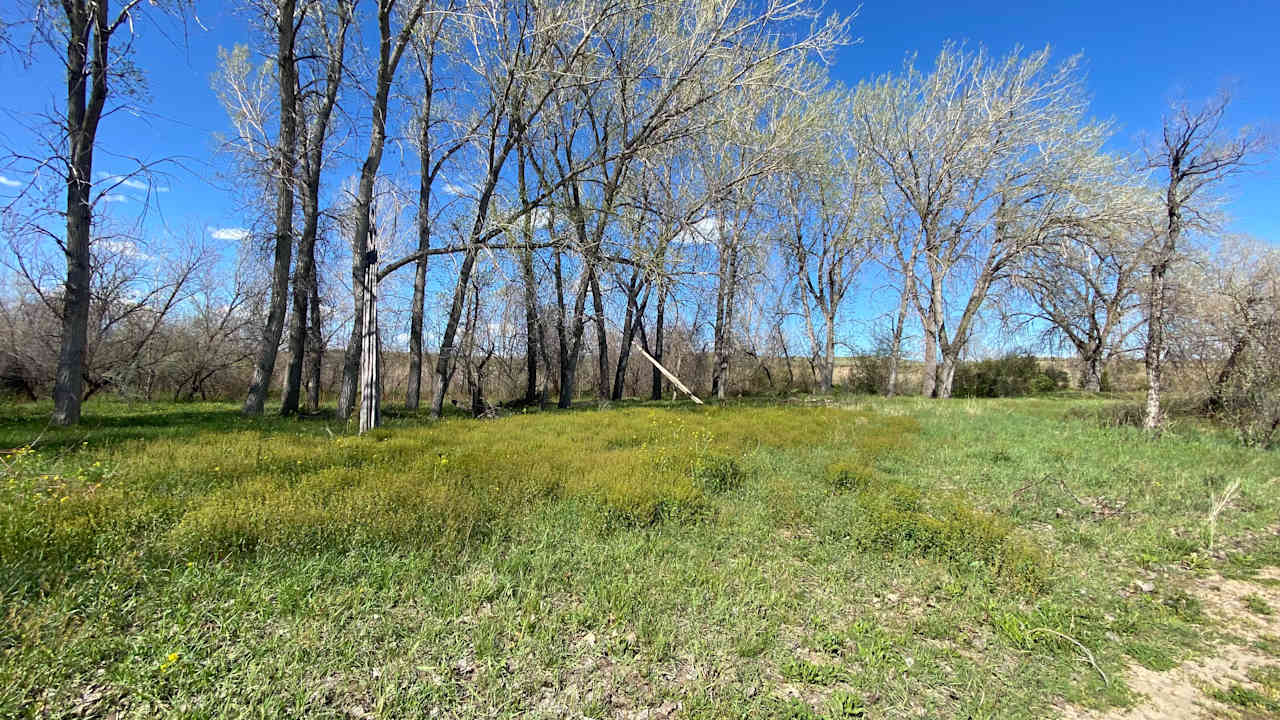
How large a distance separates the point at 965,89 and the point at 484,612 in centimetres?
2507

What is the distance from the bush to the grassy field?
23.3 m

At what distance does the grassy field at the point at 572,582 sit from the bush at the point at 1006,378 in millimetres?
23335

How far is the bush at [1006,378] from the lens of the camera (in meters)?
26.6

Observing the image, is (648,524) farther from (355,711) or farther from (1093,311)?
(1093,311)


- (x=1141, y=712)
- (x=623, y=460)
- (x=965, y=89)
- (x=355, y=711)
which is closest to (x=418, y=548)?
(x=355, y=711)

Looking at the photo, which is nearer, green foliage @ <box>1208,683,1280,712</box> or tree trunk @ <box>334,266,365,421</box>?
green foliage @ <box>1208,683,1280,712</box>

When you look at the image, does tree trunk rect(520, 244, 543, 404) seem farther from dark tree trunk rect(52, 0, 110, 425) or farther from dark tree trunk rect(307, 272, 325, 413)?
dark tree trunk rect(52, 0, 110, 425)

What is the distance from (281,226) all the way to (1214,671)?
48.5 ft

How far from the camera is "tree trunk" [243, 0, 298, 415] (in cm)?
1018

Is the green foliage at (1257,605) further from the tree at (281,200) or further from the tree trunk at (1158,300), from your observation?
the tree at (281,200)

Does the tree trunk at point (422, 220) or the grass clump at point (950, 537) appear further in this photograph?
the tree trunk at point (422, 220)

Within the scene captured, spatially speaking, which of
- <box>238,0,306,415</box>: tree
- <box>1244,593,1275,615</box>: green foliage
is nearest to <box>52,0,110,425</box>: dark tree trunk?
<box>238,0,306,415</box>: tree

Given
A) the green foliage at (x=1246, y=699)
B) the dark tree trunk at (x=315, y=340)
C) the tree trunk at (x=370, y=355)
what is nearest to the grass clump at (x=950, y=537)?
the green foliage at (x=1246, y=699)

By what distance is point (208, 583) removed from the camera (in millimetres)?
2943
